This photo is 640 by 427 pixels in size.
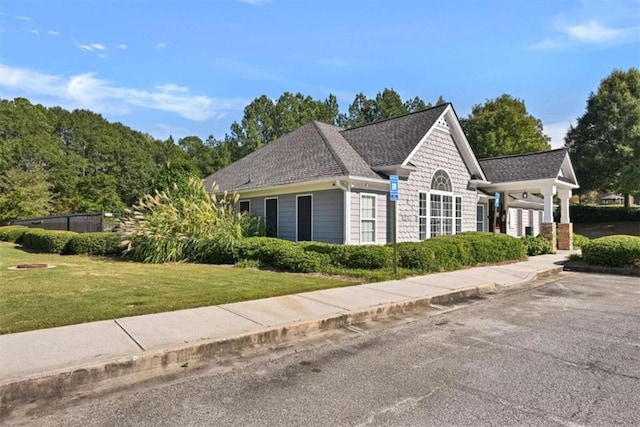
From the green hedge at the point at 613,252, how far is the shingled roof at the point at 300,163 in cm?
779

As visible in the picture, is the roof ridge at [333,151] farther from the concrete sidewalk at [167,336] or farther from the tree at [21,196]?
the tree at [21,196]

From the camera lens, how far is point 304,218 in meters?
15.6

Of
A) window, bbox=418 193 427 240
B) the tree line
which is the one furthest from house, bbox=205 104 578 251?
the tree line

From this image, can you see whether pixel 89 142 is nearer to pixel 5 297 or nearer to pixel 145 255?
pixel 145 255

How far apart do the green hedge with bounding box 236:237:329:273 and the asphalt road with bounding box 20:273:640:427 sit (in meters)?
5.09

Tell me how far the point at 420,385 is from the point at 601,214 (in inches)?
1926

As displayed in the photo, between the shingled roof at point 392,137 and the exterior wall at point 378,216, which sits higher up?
the shingled roof at point 392,137

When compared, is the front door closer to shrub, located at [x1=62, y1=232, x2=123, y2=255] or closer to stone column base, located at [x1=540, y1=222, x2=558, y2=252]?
shrub, located at [x1=62, y1=232, x2=123, y2=255]

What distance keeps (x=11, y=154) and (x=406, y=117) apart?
42.7 meters

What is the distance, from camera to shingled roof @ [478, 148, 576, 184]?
65.6 feet

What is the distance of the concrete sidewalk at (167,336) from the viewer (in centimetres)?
398

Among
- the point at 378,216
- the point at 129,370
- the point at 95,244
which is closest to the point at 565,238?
the point at 378,216

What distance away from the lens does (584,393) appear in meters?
3.86

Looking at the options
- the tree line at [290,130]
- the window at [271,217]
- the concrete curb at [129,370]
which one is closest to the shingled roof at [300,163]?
the window at [271,217]
